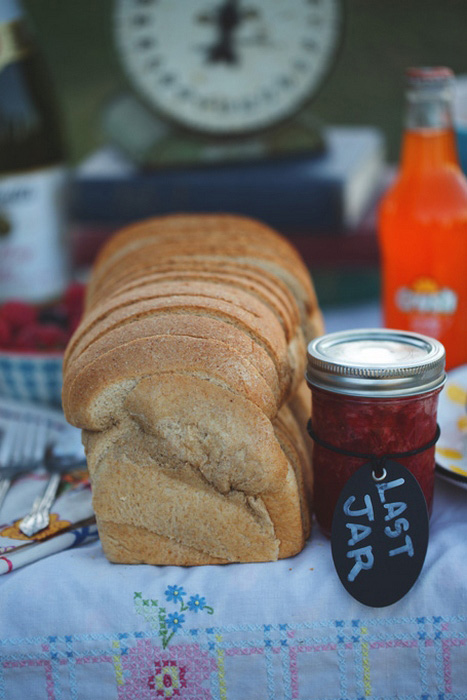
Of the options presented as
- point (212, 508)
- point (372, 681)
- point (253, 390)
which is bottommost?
point (372, 681)

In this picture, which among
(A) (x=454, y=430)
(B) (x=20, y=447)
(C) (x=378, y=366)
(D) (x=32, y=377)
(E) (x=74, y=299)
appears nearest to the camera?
(C) (x=378, y=366)

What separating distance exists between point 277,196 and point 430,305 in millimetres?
568

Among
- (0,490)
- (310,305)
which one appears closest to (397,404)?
(310,305)

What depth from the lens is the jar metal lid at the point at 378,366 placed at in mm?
714

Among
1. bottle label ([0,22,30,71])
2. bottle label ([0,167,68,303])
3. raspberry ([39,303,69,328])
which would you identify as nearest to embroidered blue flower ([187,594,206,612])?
raspberry ([39,303,69,328])

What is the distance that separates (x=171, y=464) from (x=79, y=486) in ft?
0.74

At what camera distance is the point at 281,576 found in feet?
2.46

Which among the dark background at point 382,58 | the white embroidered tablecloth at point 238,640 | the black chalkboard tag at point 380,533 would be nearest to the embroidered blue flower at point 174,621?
the white embroidered tablecloth at point 238,640

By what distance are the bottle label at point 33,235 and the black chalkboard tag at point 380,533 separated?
97cm

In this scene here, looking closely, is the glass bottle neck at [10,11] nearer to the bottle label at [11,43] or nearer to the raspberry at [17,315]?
the bottle label at [11,43]

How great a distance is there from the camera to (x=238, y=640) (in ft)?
2.39

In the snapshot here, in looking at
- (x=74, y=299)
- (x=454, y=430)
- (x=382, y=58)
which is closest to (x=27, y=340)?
(x=74, y=299)

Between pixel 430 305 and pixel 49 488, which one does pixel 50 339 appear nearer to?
pixel 49 488

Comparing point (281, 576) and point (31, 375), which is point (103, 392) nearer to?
point (281, 576)
